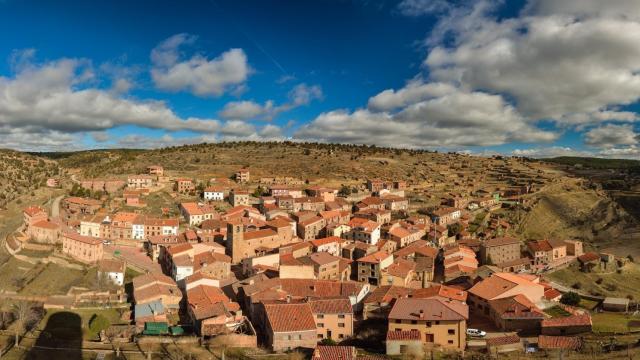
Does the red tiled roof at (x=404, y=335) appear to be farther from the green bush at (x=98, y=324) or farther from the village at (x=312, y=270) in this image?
the green bush at (x=98, y=324)

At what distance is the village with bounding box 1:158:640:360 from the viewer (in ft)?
90.0

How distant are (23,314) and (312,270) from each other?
22.6m

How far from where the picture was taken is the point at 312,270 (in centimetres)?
3891


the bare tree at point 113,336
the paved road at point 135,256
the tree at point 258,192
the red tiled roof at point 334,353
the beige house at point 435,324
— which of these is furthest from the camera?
the tree at point 258,192

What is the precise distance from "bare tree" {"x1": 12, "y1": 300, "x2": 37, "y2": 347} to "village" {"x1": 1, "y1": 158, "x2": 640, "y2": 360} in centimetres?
89

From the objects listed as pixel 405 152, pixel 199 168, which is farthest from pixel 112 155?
pixel 405 152

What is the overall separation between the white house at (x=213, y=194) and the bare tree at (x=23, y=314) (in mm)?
32982

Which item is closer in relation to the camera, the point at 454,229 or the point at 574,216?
the point at 454,229

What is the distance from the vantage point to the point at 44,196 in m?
72.0

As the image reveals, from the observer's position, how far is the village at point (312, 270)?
2744 centimetres

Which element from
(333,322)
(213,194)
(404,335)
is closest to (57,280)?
(333,322)

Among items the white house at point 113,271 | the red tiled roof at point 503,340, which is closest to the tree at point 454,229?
the red tiled roof at point 503,340

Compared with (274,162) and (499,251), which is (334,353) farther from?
(274,162)

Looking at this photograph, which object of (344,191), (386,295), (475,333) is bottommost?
(475,333)
